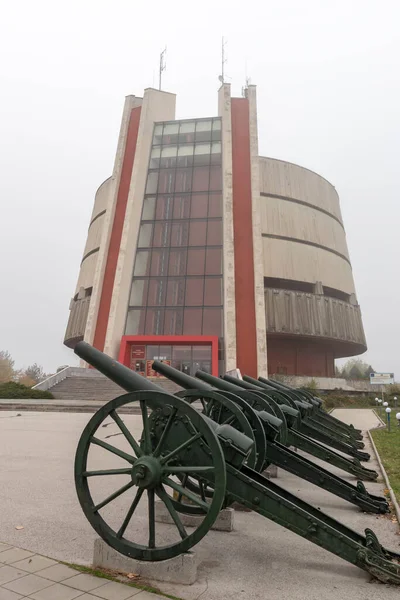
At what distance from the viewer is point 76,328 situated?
131 feet

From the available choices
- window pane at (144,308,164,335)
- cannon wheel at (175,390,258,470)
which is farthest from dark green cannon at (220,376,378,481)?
window pane at (144,308,164,335)

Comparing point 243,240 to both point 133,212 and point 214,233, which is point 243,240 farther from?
point 133,212

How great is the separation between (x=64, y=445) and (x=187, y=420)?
7.83m

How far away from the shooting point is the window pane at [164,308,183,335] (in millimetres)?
31266

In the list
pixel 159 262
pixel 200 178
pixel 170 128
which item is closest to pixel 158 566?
pixel 159 262

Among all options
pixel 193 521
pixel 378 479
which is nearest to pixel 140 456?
pixel 193 521

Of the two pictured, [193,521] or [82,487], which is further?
[193,521]

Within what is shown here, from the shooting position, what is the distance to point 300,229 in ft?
136

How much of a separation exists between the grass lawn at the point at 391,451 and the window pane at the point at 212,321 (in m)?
16.7

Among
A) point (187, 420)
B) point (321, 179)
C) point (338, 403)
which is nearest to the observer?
point (187, 420)

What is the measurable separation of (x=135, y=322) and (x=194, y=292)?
4.97 metres

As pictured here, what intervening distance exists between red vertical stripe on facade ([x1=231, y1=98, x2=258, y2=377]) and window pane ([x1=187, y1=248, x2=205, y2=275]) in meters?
2.67

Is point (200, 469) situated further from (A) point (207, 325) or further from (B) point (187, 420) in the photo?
(A) point (207, 325)

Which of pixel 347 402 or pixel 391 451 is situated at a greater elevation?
pixel 347 402
